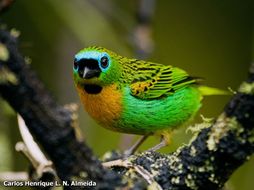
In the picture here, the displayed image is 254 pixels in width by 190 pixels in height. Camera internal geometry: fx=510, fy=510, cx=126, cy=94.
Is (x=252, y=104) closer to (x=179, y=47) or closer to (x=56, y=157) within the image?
(x=56, y=157)

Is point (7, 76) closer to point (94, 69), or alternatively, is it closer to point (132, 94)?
point (94, 69)

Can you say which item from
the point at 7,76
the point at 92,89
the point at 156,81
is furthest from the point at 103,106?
the point at 7,76

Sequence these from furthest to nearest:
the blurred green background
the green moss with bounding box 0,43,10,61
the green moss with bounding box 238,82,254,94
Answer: the blurred green background, the green moss with bounding box 238,82,254,94, the green moss with bounding box 0,43,10,61

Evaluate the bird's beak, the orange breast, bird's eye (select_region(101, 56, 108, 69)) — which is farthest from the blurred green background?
the bird's beak

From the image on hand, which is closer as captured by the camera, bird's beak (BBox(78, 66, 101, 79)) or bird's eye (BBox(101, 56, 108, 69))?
bird's beak (BBox(78, 66, 101, 79))

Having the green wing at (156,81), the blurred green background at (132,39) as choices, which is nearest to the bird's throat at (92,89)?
the green wing at (156,81)

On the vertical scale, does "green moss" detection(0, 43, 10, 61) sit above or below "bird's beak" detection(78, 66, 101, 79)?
above

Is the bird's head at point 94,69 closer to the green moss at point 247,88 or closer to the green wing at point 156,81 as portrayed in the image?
the green wing at point 156,81

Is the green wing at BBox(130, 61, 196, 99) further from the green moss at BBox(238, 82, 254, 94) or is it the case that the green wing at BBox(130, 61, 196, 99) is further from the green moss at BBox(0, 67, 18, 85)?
the green moss at BBox(0, 67, 18, 85)
